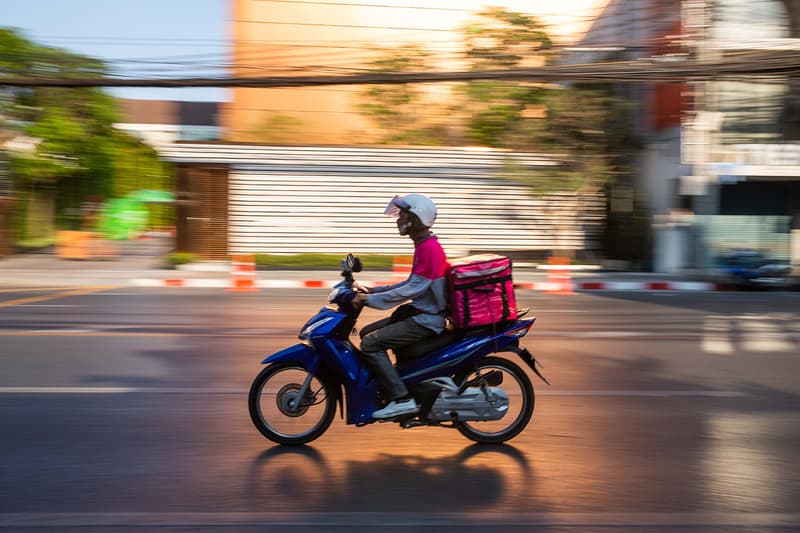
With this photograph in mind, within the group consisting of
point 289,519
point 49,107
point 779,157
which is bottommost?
point 289,519

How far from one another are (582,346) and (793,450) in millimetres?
4842

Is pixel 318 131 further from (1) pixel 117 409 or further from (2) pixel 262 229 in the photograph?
(1) pixel 117 409

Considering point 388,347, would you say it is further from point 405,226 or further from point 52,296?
point 52,296

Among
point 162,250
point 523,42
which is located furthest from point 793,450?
point 162,250

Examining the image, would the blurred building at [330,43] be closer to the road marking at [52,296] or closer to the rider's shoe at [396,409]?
the road marking at [52,296]

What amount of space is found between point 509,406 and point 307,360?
52.9 inches

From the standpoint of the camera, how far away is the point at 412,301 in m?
5.82

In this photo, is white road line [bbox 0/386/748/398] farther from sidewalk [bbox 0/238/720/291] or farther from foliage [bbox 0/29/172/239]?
foliage [bbox 0/29/172/239]

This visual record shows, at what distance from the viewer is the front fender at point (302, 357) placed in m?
5.82

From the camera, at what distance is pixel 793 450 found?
6.00m

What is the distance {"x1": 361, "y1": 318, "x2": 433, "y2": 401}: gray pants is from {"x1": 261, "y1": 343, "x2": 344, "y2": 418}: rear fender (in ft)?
1.01

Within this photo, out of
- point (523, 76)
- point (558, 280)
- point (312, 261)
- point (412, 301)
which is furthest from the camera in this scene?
point (312, 261)

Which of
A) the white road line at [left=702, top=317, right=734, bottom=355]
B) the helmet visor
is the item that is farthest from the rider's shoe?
the white road line at [left=702, top=317, right=734, bottom=355]

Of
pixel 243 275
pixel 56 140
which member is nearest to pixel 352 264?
pixel 243 275
